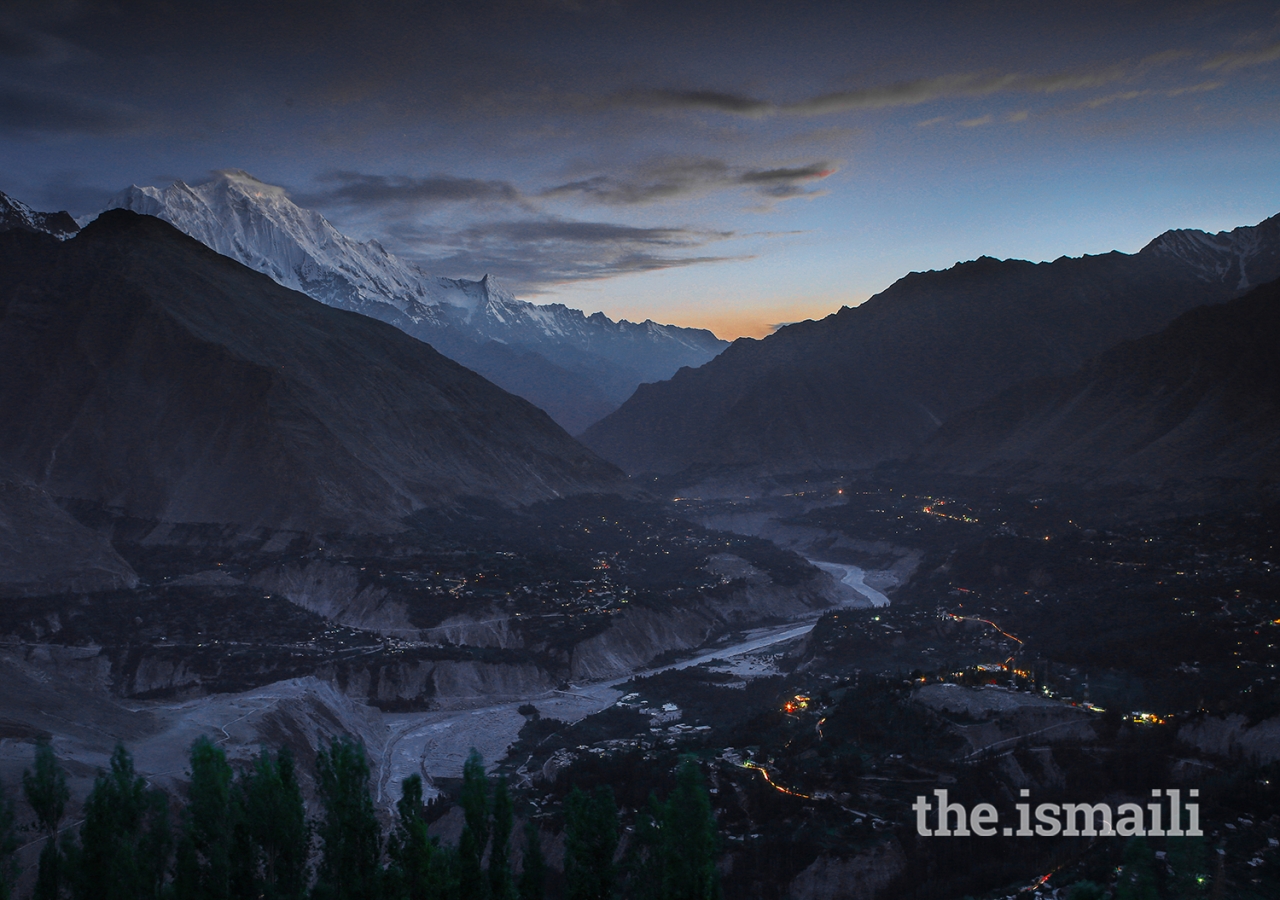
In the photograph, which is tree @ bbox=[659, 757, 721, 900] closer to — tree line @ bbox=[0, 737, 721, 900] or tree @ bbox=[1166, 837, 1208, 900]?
tree line @ bbox=[0, 737, 721, 900]

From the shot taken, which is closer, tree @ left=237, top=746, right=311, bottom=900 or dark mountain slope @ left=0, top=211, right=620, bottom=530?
tree @ left=237, top=746, right=311, bottom=900

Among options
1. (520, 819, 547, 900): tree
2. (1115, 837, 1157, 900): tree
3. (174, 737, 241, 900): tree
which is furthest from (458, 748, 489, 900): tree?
(1115, 837, 1157, 900): tree

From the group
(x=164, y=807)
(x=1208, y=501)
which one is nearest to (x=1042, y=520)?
(x=1208, y=501)

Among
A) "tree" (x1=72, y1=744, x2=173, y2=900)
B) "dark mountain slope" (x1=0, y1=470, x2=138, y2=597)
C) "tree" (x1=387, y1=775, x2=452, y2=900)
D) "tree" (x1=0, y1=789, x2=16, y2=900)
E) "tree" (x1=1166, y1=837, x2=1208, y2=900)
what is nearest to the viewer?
"tree" (x1=387, y1=775, x2=452, y2=900)

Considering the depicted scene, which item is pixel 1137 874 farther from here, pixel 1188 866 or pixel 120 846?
pixel 120 846

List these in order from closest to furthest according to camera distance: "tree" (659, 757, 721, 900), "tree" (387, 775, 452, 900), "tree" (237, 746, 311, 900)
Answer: "tree" (387, 775, 452, 900) → "tree" (659, 757, 721, 900) → "tree" (237, 746, 311, 900)

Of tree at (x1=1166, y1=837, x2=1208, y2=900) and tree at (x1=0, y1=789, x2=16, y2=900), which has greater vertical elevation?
tree at (x1=0, y1=789, x2=16, y2=900)

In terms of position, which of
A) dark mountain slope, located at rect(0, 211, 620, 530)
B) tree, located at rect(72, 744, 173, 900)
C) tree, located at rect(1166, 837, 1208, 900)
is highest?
dark mountain slope, located at rect(0, 211, 620, 530)

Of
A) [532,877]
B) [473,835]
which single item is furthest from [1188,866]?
[473,835]
